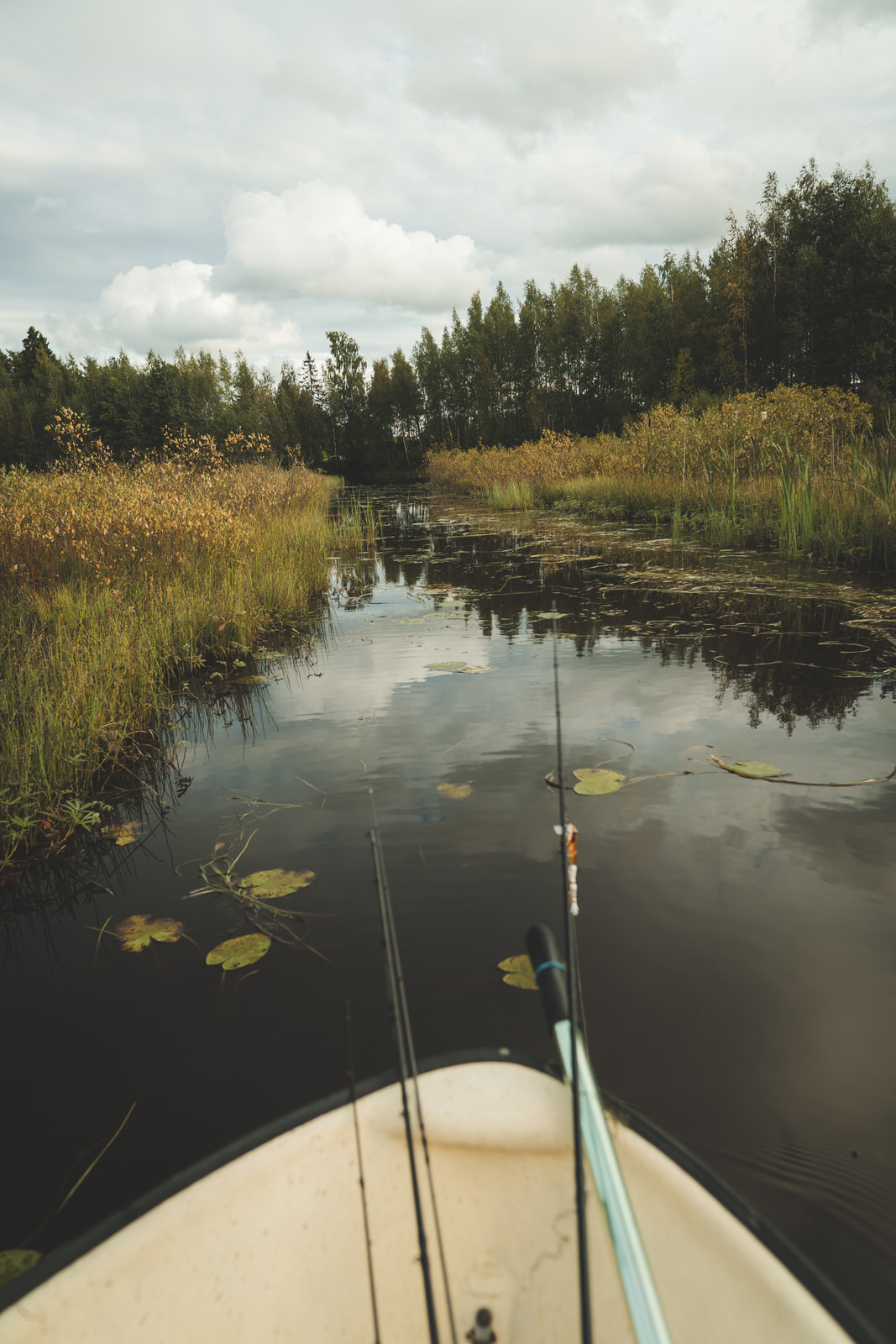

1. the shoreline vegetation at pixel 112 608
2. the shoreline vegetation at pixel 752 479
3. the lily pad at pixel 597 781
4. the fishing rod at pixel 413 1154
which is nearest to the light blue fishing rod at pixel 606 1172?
the fishing rod at pixel 413 1154

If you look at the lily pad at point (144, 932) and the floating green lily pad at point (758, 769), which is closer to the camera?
the lily pad at point (144, 932)

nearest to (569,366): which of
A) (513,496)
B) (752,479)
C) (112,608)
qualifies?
(513,496)

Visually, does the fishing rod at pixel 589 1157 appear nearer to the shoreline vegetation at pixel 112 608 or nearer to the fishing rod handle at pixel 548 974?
the fishing rod handle at pixel 548 974

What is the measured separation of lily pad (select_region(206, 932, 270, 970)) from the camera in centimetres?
200

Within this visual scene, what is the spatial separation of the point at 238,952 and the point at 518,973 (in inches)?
33.9

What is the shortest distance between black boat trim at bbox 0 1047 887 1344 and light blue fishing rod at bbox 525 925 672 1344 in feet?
0.63

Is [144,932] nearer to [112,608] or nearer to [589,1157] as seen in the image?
[589,1157]

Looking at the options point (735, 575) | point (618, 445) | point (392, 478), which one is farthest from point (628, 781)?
point (392, 478)

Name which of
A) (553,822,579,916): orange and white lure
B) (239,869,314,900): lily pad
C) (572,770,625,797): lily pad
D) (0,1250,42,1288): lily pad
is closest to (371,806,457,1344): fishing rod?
(553,822,579,916): orange and white lure

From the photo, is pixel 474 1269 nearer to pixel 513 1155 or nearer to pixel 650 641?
pixel 513 1155

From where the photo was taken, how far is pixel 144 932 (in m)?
2.17

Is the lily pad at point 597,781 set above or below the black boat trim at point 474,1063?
below

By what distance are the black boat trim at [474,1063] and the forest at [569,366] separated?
16.3 metres

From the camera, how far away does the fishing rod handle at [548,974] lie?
2.96 ft
